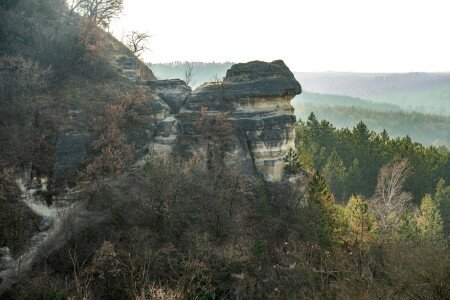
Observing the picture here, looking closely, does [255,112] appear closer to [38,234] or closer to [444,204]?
[38,234]

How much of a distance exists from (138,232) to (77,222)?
4.55 m

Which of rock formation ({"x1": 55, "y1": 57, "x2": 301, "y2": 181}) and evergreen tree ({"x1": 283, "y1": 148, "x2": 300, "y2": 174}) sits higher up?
rock formation ({"x1": 55, "y1": 57, "x2": 301, "y2": 181})

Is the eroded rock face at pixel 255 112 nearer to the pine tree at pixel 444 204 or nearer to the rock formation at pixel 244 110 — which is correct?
the rock formation at pixel 244 110

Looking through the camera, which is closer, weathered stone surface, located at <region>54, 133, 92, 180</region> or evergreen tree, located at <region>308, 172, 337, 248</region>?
weathered stone surface, located at <region>54, 133, 92, 180</region>

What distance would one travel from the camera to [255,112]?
129ft

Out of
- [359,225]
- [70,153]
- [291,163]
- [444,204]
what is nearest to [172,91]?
[70,153]

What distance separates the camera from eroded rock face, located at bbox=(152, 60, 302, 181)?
38281 millimetres

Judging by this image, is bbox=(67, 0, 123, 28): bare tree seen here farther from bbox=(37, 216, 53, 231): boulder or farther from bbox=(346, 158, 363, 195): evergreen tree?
bbox=(346, 158, 363, 195): evergreen tree

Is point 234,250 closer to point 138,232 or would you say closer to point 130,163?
point 138,232

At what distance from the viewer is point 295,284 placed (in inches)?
1083

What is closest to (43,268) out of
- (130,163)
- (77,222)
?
(77,222)

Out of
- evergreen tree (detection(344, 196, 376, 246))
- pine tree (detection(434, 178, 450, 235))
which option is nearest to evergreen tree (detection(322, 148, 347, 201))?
pine tree (detection(434, 178, 450, 235))

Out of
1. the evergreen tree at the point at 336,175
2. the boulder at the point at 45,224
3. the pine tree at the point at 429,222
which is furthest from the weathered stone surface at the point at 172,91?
the pine tree at the point at 429,222

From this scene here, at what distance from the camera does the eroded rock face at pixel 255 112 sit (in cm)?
3828
